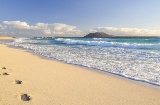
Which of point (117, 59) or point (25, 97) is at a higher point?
point (25, 97)

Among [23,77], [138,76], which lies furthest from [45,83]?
[138,76]

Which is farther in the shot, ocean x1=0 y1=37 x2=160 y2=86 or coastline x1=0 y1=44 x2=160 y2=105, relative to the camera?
ocean x1=0 y1=37 x2=160 y2=86

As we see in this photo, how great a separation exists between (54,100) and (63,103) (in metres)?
0.20

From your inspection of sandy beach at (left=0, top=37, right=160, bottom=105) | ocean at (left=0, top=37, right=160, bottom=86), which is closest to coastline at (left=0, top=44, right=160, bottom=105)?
sandy beach at (left=0, top=37, right=160, bottom=105)

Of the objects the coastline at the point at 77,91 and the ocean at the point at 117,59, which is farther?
the ocean at the point at 117,59

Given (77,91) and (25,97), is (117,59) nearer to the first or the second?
(77,91)

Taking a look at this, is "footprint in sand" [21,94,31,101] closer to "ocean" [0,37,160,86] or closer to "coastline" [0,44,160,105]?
"coastline" [0,44,160,105]

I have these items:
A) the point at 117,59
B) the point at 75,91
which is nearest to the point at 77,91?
the point at 75,91

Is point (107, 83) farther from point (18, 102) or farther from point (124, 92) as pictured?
point (18, 102)

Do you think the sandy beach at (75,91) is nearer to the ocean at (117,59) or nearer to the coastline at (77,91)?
the coastline at (77,91)

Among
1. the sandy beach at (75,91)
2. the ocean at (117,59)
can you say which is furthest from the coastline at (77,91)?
the ocean at (117,59)

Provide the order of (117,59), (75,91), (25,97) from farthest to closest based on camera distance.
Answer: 1. (117,59)
2. (75,91)
3. (25,97)

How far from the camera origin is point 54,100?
380 cm

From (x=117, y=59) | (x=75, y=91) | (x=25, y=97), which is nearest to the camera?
(x=25, y=97)
